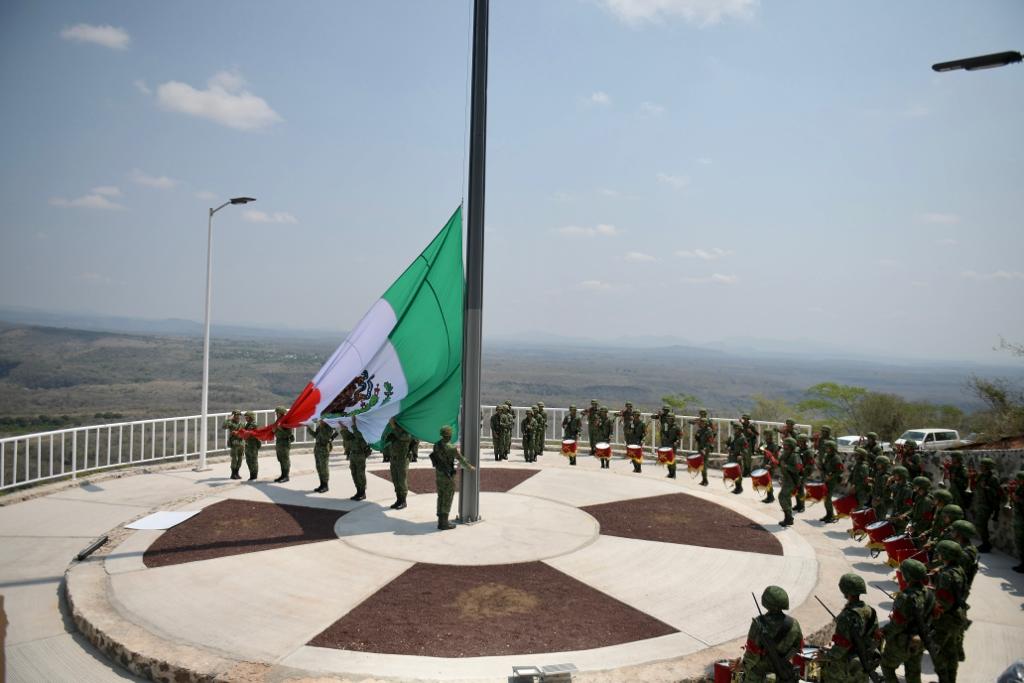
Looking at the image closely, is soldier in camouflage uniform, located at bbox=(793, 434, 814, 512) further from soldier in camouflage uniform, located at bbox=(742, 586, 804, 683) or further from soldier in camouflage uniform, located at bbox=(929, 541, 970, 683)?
soldier in camouflage uniform, located at bbox=(742, 586, 804, 683)

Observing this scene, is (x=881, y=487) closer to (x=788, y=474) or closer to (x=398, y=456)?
(x=788, y=474)

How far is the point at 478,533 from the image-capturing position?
11656 mm

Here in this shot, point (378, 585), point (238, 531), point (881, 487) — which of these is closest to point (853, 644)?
point (378, 585)

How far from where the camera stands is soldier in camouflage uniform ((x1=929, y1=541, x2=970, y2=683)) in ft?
21.7

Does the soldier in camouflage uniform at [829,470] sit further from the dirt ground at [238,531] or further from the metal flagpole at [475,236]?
the dirt ground at [238,531]

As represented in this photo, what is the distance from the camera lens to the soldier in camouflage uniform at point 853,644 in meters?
5.98

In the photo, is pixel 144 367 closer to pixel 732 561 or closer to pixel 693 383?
pixel 693 383

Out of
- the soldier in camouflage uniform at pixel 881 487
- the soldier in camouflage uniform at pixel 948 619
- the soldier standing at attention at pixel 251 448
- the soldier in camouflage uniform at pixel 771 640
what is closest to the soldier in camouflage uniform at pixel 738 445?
the soldier in camouflage uniform at pixel 881 487

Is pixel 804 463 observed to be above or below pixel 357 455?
above

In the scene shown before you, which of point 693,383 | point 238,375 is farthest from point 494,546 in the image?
point 693,383

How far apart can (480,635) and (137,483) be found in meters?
11.3

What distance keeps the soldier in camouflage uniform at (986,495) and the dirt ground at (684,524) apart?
368cm

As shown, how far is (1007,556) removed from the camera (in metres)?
11.8

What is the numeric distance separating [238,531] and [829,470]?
1131 cm
